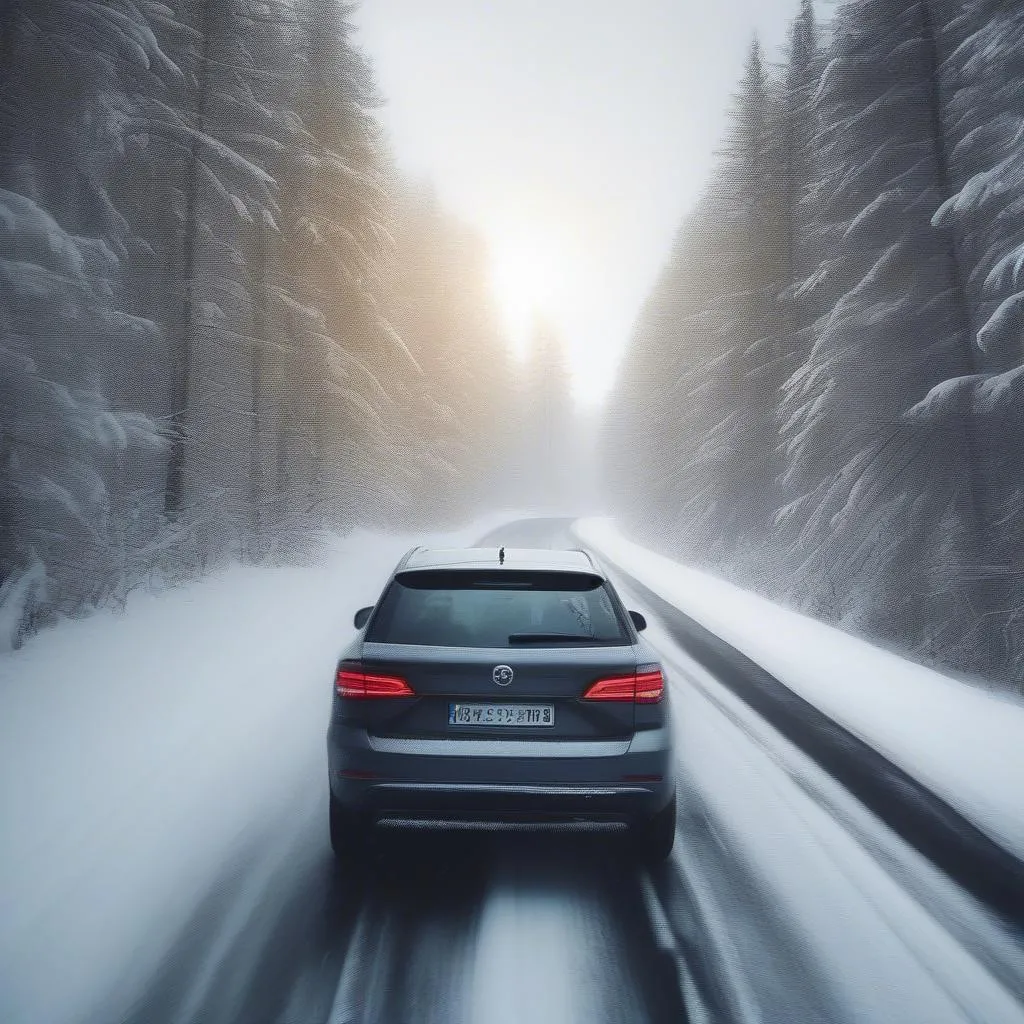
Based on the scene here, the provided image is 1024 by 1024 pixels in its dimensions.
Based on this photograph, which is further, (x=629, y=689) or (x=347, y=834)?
(x=347, y=834)

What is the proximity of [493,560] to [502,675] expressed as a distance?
0.96 meters

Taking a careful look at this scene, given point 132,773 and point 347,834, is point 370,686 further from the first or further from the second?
point 132,773

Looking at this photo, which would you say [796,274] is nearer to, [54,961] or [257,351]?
[257,351]

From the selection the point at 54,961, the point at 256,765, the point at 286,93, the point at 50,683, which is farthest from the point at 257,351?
the point at 54,961

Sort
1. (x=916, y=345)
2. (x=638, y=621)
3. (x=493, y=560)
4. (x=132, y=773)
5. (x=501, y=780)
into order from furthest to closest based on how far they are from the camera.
A: (x=916, y=345) < (x=132, y=773) < (x=638, y=621) < (x=493, y=560) < (x=501, y=780)

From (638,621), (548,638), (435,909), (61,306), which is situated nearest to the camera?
(435,909)

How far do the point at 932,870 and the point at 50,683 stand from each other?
7401 millimetres

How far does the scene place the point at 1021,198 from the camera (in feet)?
34.7

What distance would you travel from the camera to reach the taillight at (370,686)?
4.02 metres

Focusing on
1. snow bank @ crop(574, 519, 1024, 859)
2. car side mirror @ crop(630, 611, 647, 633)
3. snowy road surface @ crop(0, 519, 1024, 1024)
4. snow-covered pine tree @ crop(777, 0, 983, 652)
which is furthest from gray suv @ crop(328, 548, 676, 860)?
snow-covered pine tree @ crop(777, 0, 983, 652)

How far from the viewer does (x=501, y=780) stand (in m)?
3.93

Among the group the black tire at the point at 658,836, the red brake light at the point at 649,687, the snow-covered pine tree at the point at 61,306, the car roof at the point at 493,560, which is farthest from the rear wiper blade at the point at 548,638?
the snow-covered pine tree at the point at 61,306

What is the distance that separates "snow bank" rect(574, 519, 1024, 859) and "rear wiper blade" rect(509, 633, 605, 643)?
9.46ft

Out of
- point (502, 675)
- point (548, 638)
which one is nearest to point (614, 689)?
point (548, 638)
